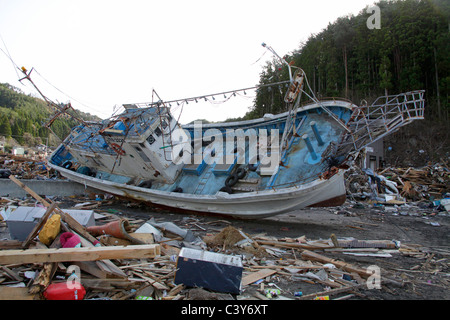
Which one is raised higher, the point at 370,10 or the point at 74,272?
the point at 370,10

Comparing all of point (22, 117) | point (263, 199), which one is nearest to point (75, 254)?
point (263, 199)

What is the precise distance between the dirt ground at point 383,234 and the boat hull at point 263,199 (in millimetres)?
417

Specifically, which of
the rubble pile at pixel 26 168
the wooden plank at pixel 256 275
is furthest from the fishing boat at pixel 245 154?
the rubble pile at pixel 26 168

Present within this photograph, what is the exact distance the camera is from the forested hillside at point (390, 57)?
28.1 metres

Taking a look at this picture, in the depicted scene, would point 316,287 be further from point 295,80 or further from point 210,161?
point 210,161

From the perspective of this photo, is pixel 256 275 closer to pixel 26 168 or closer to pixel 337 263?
pixel 337 263

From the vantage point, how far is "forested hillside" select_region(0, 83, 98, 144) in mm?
53969

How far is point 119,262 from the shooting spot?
185 inches
